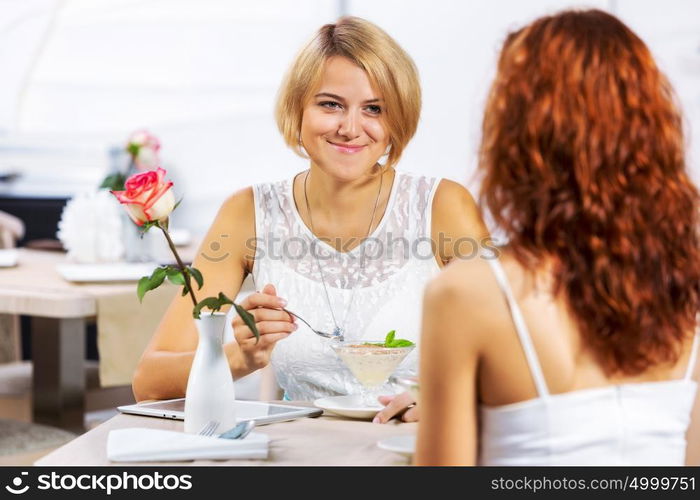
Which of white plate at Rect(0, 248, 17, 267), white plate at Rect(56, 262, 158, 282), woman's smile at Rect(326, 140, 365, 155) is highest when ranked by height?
woman's smile at Rect(326, 140, 365, 155)

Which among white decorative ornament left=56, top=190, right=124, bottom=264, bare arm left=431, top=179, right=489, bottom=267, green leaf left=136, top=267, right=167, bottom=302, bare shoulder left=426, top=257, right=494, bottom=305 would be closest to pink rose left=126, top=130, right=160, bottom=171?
white decorative ornament left=56, top=190, right=124, bottom=264

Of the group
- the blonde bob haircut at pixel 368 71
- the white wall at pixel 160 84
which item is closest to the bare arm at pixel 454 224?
the blonde bob haircut at pixel 368 71

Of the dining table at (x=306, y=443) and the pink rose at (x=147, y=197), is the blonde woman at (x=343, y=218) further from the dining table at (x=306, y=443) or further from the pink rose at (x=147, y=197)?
the pink rose at (x=147, y=197)

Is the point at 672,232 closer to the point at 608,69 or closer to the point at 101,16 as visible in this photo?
the point at 608,69

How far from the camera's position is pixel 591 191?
1129mm

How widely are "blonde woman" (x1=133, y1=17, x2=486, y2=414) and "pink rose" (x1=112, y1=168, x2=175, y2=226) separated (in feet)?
2.27

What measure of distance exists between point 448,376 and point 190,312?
951 millimetres

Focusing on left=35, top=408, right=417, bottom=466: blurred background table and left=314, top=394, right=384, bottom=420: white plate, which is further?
left=314, top=394, right=384, bottom=420: white plate

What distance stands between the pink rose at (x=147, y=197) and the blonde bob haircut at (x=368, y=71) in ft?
2.65

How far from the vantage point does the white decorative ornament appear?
3.50 m

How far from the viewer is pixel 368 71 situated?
7.08ft

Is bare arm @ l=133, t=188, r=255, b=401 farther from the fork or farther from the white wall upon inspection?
the white wall

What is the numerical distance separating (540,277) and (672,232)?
16 centimetres

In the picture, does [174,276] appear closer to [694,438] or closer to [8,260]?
[694,438]
